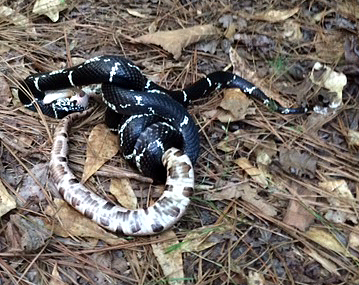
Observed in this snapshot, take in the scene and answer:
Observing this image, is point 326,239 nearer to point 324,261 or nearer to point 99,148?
point 324,261

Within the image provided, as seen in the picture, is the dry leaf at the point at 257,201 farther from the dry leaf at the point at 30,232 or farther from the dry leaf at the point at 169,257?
the dry leaf at the point at 30,232

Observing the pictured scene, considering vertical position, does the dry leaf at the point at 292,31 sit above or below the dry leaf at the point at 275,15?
below

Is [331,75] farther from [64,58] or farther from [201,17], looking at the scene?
[64,58]

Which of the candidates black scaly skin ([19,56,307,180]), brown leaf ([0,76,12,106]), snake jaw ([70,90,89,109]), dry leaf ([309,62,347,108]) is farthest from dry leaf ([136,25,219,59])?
brown leaf ([0,76,12,106])

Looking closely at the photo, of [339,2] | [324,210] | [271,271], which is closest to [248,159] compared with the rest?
[324,210]

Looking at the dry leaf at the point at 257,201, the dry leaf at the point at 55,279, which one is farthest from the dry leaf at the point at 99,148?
the dry leaf at the point at 257,201

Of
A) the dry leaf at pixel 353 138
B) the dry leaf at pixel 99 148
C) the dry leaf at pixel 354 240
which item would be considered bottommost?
the dry leaf at pixel 354 240

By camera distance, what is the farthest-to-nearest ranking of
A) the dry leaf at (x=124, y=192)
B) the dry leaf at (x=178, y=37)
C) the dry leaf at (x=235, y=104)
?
the dry leaf at (x=178, y=37), the dry leaf at (x=235, y=104), the dry leaf at (x=124, y=192)

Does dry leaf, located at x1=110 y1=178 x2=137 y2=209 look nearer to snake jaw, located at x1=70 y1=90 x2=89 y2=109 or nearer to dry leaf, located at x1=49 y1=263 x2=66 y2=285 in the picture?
dry leaf, located at x1=49 y1=263 x2=66 y2=285
